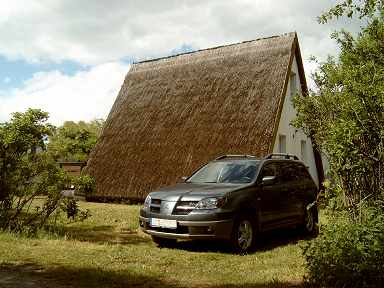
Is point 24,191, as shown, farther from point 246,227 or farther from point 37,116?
point 246,227

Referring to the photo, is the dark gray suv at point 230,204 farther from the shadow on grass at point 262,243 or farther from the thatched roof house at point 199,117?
the thatched roof house at point 199,117

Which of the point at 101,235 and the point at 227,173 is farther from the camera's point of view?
the point at 101,235

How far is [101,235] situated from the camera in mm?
10391

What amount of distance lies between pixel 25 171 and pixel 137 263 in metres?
4.10

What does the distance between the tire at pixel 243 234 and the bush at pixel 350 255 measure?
2397mm

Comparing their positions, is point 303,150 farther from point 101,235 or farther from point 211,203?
point 211,203

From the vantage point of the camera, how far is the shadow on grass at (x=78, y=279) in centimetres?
578

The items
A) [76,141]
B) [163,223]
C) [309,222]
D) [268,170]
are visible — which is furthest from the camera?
[76,141]

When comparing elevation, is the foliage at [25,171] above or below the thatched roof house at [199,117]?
below

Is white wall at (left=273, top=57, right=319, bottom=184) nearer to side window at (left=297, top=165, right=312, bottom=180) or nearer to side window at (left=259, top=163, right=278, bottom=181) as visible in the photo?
side window at (left=297, top=165, right=312, bottom=180)

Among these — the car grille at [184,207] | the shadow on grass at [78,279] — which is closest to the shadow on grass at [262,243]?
the car grille at [184,207]

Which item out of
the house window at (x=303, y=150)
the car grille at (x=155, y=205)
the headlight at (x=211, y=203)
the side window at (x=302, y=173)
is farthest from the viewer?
the house window at (x=303, y=150)

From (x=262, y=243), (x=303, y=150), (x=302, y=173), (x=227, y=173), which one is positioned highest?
(x=303, y=150)

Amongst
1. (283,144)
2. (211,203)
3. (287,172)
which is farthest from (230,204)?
(283,144)
